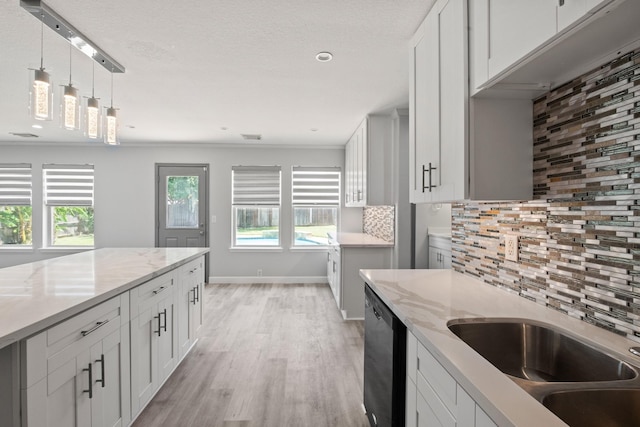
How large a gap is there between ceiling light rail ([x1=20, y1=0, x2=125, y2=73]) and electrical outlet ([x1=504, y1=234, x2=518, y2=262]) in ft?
9.07

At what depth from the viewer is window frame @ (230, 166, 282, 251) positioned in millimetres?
5957

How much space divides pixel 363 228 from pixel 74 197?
16.7 feet

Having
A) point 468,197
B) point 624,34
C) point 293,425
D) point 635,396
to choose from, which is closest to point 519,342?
point 635,396

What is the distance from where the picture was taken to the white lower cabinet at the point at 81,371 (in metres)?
1.24

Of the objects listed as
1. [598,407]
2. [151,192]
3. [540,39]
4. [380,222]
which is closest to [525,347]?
[598,407]

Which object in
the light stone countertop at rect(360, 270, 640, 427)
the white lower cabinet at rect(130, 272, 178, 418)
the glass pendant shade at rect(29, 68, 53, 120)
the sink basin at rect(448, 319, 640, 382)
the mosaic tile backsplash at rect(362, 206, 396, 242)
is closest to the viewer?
the light stone countertop at rect(360, 270, 640, 427)

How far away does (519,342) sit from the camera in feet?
4.16

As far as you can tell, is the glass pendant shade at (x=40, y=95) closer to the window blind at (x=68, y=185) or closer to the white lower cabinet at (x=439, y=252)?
the white lower cabinet at (x=439, y=252)

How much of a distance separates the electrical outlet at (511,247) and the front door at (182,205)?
5140 mm

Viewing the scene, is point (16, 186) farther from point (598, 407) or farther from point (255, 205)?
point (598, 407)

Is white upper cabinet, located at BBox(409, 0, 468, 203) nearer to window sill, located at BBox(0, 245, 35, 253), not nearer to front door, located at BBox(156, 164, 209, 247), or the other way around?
front door, located at BBox(156, 164, 209, 247)

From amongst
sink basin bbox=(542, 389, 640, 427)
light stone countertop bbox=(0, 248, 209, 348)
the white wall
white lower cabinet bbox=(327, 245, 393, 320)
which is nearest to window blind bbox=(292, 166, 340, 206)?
the white wall

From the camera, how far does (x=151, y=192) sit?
19.3 ft

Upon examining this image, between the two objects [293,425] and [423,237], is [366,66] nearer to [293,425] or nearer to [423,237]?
[423,237]
